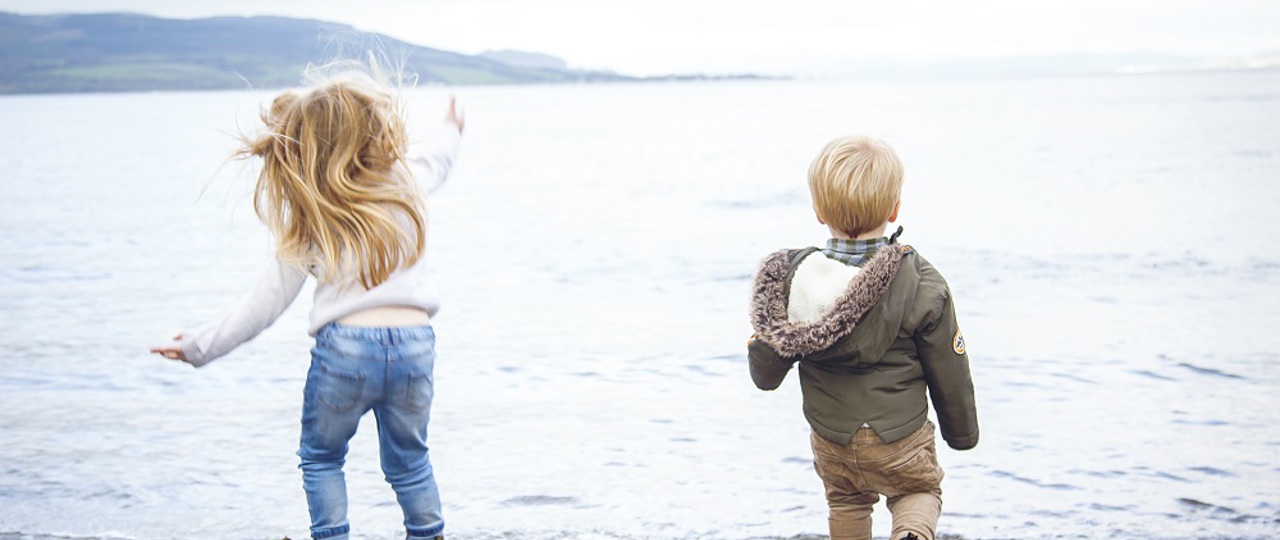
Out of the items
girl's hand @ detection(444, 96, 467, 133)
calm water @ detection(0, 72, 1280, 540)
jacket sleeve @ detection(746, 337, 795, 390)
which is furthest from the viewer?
calm water @ detection(0, 72, 1280, 540)

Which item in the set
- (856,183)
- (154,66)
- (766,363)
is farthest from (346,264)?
(154,66)

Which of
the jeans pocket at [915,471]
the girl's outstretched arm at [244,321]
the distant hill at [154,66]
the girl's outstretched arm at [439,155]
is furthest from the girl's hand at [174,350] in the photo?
the distant hill at [154,66]

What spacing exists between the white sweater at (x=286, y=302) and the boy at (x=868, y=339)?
919mm

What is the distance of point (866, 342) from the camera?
308 centimetres

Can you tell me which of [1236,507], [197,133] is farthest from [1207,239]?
[197,133]

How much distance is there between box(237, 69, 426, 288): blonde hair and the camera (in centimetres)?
319

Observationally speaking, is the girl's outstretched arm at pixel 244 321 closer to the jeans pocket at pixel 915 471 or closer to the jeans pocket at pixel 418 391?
A: the jeans pocket at pixel 418 391

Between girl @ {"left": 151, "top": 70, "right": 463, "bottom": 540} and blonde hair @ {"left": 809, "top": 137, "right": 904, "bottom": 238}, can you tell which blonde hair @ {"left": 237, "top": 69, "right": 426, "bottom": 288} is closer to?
girl @ {"left": 151, "top": 70, "right": 463, "bottom": 540}

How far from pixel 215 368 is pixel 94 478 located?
268 centimetres

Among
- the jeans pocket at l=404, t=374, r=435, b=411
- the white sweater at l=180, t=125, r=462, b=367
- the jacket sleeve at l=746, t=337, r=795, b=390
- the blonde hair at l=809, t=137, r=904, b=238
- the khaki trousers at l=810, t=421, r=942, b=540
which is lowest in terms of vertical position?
the khaki trousers at l=810, t=421, r=942, b=540

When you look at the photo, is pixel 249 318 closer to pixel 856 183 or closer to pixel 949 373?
pixel 856 183

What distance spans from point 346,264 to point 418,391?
1.26 feet

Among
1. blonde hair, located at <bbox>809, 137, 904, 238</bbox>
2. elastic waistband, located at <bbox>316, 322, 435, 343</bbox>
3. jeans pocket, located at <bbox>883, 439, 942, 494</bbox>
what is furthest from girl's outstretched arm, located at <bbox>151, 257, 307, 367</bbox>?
jeans pocket, located at <bbox>883, 439, 942, 494</bbox>

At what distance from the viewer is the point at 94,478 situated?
18.7 feet
